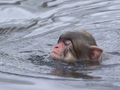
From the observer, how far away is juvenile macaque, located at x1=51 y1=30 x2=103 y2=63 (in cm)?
718

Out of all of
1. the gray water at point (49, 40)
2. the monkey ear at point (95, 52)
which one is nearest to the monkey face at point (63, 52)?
the gray water at point (49, 40)

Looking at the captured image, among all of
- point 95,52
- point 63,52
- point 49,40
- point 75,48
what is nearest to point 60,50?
point 63,52

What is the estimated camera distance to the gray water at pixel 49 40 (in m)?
6.01

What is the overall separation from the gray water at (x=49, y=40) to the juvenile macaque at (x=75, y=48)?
234 millimetres

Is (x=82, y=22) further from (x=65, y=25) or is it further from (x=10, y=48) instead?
(x=10, y=48)

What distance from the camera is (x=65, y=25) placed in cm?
1029

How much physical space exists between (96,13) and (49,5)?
2061 millimetres

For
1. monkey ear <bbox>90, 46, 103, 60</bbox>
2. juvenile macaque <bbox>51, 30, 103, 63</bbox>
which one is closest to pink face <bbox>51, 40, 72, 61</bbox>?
juvenile macaque <bbox>51, 30, 103, 63</bbox>

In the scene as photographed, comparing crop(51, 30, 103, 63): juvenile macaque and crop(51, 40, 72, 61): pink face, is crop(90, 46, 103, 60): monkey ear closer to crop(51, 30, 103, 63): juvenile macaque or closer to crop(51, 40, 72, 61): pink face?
crop(51, 30, 103, 63): juvenile macaque

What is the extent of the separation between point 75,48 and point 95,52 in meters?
0.37

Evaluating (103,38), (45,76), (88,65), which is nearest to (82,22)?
(103,38)

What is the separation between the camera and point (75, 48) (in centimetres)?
728

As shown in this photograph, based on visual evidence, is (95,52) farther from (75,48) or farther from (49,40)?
(49,40)

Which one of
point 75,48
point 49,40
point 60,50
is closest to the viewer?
point 60,50
